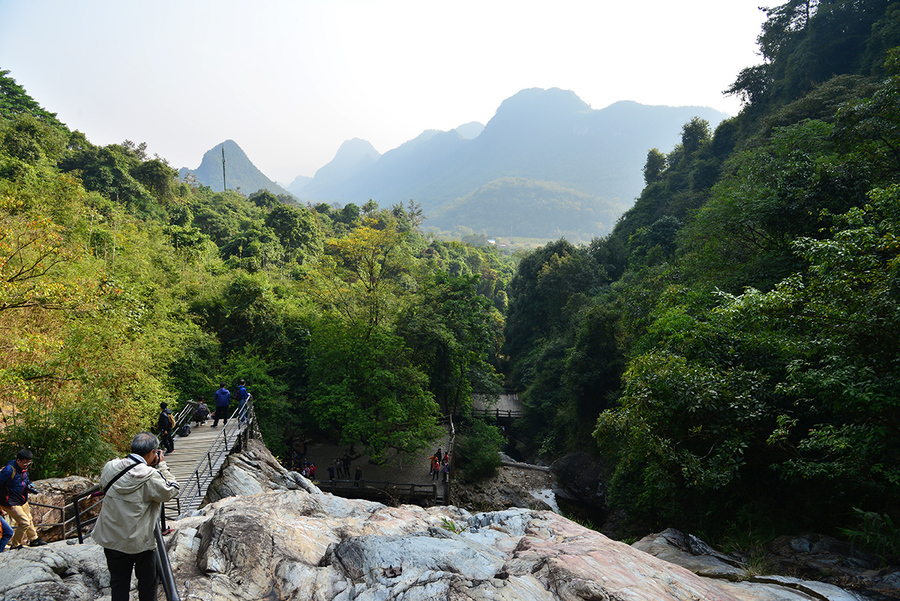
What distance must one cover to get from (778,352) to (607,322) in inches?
502

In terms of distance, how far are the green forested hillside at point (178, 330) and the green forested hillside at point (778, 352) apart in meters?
8.77

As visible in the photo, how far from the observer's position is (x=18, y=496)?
224 inches

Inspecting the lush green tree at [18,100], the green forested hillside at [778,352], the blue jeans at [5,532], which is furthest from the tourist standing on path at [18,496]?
the lush green tree at [18,100]

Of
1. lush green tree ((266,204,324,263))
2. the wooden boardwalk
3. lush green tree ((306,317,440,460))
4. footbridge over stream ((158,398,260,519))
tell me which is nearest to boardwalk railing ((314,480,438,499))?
lush green tree ((306,317,440,460))

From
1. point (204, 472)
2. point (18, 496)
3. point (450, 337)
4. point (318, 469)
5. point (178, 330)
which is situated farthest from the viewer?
point (450, 337)

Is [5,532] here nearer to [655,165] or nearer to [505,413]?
[505,413]

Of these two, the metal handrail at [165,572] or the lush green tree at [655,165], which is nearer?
the metal handrail at [165,572]

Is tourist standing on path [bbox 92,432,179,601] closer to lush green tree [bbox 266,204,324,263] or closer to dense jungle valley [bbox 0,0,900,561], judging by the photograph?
dense jungle valley [bbox 0,0,900,561]

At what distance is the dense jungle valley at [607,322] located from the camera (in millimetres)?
7059

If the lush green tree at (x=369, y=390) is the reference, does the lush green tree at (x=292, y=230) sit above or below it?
above

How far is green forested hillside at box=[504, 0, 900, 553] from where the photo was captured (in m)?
6.20

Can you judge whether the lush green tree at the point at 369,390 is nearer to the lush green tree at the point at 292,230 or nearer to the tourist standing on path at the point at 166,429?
the tourist standing on path at the point at 166,429

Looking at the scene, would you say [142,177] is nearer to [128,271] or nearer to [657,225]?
[128,271]

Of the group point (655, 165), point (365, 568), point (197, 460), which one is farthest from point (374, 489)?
point (655, 165)
